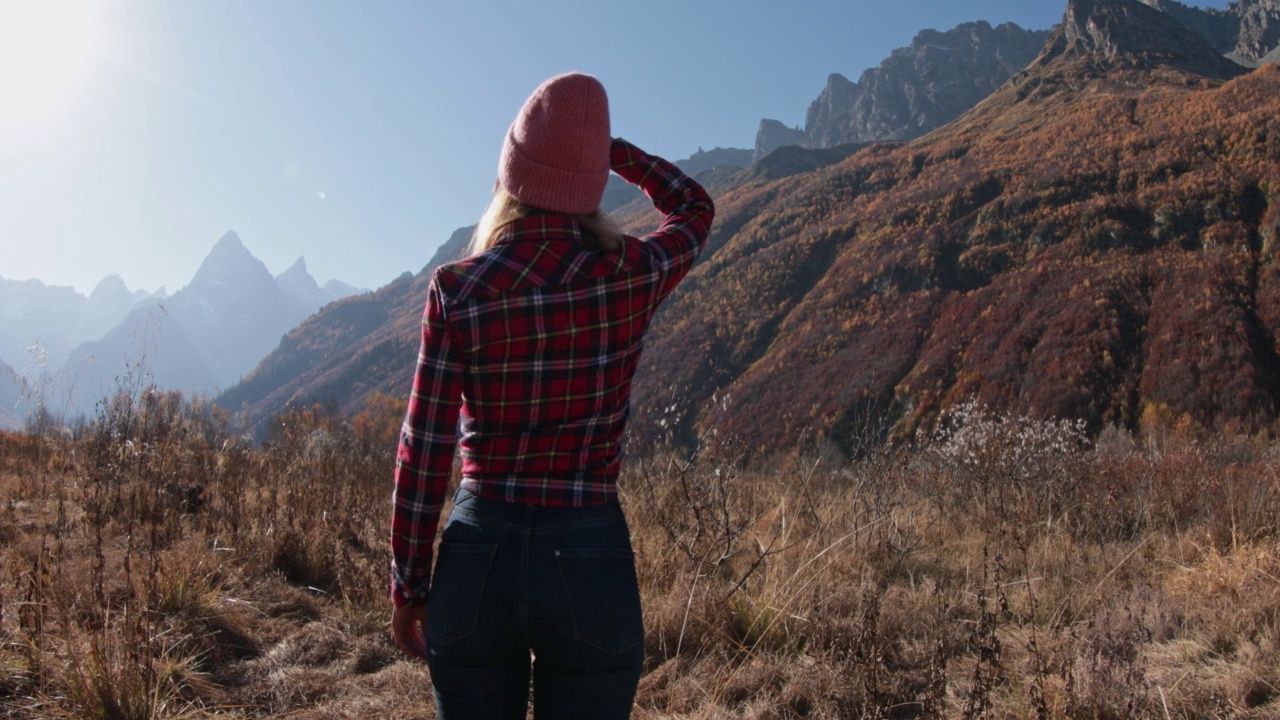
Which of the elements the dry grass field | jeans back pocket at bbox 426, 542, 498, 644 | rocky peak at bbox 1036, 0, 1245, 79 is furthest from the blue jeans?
rocky peak at bbox 1036, 0, 1245, 79

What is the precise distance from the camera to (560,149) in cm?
112

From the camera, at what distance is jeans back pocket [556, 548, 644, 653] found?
1.03m

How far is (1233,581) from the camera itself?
9.70ft

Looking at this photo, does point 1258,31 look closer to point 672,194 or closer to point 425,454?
point 672,194

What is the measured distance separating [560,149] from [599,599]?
708mm

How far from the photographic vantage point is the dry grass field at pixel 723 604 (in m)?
2.06

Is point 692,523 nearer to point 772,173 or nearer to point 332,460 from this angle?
point 332,460

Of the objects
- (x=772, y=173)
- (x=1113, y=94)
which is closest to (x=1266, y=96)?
(x=1113, y=94)

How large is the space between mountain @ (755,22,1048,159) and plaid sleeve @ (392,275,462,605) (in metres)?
188

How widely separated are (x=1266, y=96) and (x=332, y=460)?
72476 mm

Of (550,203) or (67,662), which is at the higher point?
(550,203)

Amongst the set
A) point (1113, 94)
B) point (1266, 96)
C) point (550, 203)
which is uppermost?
point (1113, 94)

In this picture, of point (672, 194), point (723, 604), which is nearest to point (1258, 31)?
point (723, 604)

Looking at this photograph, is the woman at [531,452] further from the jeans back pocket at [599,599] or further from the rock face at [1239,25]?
the rock face at [1239,25]
